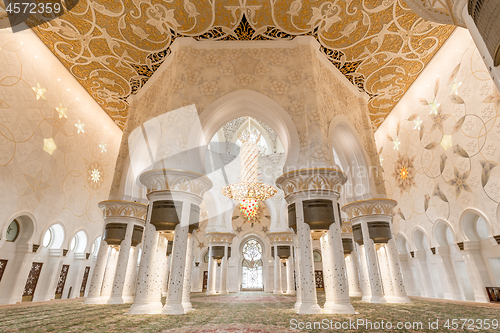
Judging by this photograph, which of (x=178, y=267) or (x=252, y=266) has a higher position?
(x=252, y=266)

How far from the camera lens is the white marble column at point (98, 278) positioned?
5.82 meters

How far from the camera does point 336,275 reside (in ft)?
14.1

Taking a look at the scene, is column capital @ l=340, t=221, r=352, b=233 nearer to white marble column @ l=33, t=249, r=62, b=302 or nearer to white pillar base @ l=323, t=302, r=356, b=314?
white pillar base @ l=323, t=302, r=356, b=314

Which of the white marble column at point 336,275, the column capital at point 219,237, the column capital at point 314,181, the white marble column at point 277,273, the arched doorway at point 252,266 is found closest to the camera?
the white marble column at point 336,275

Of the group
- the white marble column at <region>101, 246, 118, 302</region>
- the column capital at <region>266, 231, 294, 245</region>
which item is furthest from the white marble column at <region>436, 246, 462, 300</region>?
the white marble column at <region>101, 246, 118, 302</region>

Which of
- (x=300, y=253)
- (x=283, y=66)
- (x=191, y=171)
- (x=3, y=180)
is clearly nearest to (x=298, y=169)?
(x=300, y=253)

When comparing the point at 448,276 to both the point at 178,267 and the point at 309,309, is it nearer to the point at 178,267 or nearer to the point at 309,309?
the point at 309,309

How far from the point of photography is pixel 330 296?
14.1 feet

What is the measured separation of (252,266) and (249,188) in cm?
617

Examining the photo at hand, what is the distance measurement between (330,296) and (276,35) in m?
5.52

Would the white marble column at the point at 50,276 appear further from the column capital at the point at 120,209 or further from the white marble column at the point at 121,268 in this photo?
the white marble column at the point at 121,268

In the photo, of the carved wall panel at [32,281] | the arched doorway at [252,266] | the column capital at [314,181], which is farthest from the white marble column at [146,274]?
the arched doorway at [252,266]

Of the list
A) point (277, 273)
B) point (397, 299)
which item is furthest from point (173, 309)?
point (277, 273)

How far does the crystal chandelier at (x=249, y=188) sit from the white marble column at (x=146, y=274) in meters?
5.75
